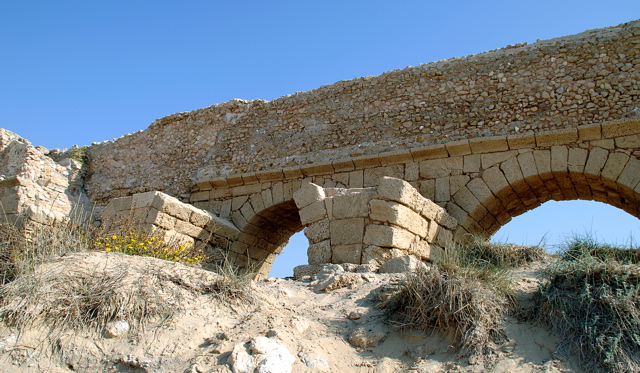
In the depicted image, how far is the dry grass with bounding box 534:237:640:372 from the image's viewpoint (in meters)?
3.66

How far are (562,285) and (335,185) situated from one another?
5.63 metres

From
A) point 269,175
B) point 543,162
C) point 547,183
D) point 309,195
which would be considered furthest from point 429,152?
point 269,175

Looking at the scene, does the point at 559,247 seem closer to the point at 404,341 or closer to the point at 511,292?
the point at 511,292

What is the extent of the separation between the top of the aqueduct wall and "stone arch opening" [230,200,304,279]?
87cm

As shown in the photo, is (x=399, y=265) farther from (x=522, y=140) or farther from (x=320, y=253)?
(x=522, y=140)

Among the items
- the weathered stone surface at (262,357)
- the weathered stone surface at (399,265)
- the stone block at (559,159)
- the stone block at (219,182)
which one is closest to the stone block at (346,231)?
the weathered stone surface at (399,265)

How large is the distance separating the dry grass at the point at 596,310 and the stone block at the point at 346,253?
2.48 m

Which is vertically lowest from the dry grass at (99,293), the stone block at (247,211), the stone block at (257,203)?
the dry grass at (99,293)

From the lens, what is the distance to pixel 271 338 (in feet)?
13.1

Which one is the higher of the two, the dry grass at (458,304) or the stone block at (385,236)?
the stone block at (385,236)

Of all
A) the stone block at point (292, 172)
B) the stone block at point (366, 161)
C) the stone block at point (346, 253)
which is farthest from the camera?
the stone block at point (292, 172)

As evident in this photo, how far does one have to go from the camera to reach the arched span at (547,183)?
7.98m

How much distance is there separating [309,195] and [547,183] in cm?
377

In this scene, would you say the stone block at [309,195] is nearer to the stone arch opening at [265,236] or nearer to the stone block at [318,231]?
the stone block at [318,231]
